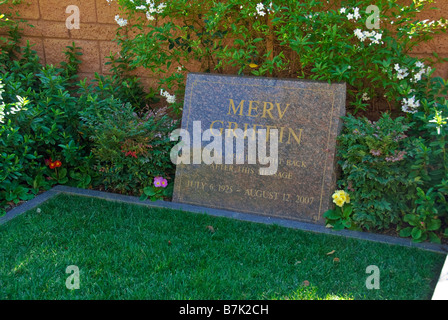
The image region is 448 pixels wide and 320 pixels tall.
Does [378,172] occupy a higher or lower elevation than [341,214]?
higher

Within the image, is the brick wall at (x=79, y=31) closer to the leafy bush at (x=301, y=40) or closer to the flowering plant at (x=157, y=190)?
the leafy bush at (x=301, y=40)

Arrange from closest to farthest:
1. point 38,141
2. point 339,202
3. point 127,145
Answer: point 339,202
point 127,145
point 38,141

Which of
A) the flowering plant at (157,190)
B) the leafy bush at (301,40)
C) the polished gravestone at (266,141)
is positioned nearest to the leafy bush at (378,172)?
the polished gravestone at (266,141)

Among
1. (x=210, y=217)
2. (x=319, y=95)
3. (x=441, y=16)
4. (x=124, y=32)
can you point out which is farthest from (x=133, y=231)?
(x=441, y=16)

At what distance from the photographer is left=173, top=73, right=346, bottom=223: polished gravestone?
3.51 metres

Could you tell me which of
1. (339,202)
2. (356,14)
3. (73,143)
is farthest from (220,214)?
(356,14)

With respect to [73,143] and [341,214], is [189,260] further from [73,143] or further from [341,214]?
[73,143]

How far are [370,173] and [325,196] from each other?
1.37 ft

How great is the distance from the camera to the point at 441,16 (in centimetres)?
380

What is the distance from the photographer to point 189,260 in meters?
2.88

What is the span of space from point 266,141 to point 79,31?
2770 mm

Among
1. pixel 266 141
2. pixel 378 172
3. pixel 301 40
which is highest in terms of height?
pixel 301 40
